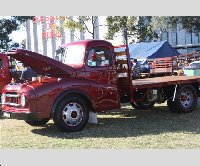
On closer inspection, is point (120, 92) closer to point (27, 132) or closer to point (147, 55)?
point (27, 132)

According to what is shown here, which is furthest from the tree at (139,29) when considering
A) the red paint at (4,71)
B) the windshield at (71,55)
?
the windshield at (71,55)

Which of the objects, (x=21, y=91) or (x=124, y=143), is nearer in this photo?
(x=124, y=143)

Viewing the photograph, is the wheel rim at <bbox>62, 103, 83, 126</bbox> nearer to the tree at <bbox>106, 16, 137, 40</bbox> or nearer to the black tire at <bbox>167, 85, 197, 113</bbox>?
the black tire at <bbox>167, 85, 197, 113</bbox>

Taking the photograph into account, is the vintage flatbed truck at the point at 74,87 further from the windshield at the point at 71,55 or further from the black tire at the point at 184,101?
the black tire at the point at 184,101

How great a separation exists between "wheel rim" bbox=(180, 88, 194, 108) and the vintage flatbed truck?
2.64 ft

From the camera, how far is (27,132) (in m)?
9.16

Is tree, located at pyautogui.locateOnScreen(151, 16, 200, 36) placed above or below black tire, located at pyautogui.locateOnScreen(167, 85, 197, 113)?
above

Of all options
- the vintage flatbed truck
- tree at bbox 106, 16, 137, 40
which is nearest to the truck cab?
the vintage flatbed truck

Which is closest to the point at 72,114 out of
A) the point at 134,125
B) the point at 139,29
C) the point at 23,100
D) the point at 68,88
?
the point at 68,88

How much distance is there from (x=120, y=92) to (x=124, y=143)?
273 cm

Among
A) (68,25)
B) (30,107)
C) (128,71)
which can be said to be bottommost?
(30,107)

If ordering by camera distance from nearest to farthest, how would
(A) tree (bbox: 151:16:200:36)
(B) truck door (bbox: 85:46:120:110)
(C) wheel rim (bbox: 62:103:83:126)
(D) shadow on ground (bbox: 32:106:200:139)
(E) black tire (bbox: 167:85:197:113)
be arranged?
1. (D) shadow on ground (bbox: 32:106:200:139)
2. (C) wheel rim (bbox: 62:103:83:126)
3. (B) truck door (bbox: 85:46:120:110)
4. (E) black tire (bbox: 167:85:197:113)
5. (A) tree (bbox: 151:16:200:36)

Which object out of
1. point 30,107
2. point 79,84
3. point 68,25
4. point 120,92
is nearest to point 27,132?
point 30,107

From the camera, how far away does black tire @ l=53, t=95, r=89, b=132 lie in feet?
28.3
